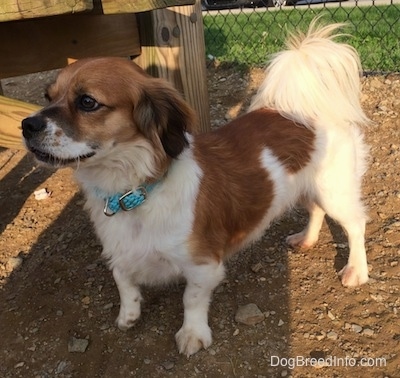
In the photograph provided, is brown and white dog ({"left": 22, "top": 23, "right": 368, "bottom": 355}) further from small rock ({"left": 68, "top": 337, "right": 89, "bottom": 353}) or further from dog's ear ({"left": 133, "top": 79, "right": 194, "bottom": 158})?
small rock ({"left": 68, "top": 337, "right": 89, "bottom": 353})

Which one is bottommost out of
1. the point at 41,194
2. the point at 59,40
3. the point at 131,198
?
the point at 41,194

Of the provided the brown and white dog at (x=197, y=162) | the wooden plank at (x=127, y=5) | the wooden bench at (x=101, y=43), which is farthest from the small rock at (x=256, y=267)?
the wooden plank at (x=127, y=5)

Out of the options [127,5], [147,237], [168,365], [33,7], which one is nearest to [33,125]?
[33,7]

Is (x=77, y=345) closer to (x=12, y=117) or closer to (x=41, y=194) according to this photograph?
(x=12, y=117)

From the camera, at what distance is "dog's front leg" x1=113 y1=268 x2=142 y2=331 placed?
2.34 m

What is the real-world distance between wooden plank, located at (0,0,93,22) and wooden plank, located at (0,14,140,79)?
0.63 metres

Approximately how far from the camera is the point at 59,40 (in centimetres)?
227

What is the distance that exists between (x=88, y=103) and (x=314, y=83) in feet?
3.90

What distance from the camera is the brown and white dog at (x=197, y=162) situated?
1.87 meters

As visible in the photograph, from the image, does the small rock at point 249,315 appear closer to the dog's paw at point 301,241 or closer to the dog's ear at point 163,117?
the dog's paw at point 301,241

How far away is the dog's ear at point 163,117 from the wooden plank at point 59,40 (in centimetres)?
47

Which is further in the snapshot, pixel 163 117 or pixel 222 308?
pixel 222 308

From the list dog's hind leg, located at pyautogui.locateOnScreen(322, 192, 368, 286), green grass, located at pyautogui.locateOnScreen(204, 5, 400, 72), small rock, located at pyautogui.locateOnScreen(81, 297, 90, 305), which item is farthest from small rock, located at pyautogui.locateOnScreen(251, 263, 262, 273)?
green grass, located at pyautogui.locateOnScreen(204, 5, 400, 72)

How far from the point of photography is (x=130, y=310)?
2.36m
